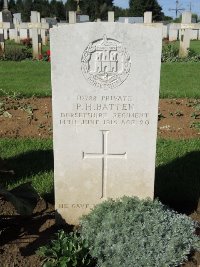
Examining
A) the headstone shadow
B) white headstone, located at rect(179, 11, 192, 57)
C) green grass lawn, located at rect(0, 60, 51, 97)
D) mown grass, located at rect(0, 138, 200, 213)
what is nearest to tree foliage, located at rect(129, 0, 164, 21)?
white headstone, located at rect(179, 11, 192, 57)

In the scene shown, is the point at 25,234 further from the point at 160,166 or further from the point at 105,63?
the point at 160,166

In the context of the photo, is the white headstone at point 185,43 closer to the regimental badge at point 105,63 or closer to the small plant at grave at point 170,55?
the small plant at grave at point 170,55

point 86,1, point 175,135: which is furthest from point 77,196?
point 86,1

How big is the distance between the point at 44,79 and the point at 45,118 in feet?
12.9

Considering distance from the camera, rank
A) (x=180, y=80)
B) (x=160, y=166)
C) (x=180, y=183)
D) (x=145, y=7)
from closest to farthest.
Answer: (x=180, y=183)
(x=160, y=166)
(x=180, y=80)
(x=145, y=7)

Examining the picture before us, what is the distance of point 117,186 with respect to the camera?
153 inches

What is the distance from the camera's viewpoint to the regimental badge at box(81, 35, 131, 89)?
3367 millimetres

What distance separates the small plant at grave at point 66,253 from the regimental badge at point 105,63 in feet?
4.50

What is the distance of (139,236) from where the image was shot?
325 cm

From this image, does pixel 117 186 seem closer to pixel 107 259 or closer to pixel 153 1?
pixel 107 259

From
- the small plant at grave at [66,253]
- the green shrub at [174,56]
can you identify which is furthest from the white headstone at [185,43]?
the small plant at grave at [66,253]

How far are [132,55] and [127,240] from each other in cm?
156

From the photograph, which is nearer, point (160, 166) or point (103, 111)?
point (103, 111)

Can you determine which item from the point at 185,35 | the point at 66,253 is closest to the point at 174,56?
the point at 185,35
